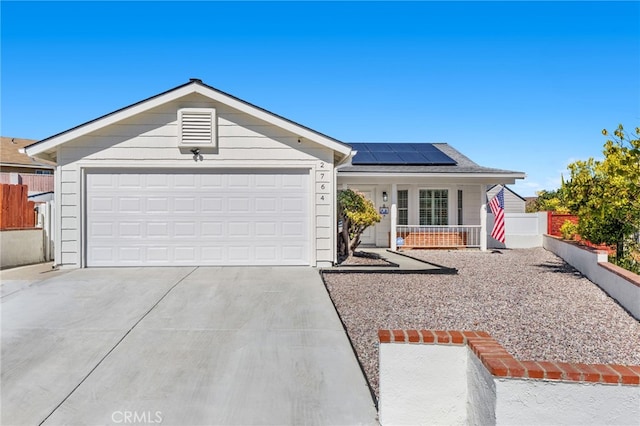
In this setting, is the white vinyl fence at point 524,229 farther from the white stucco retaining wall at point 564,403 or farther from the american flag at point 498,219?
the white stucco retaining wall at point 564,403

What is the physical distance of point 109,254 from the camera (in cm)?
919

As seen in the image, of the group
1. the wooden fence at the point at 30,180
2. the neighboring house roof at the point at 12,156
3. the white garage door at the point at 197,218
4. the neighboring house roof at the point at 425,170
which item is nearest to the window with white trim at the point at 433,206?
the neighboring house roof at the point at 425,170

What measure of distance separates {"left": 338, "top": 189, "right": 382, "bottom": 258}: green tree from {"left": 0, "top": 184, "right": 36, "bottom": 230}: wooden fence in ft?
27.3

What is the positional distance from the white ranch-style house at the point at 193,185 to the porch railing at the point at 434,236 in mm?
5983

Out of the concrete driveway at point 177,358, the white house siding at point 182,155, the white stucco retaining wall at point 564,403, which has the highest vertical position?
the white house siding at point 182,155

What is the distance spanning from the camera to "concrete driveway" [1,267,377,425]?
3.14m

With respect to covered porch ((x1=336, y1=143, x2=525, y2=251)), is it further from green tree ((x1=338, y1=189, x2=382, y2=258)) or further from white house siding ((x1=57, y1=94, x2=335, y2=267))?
white house siding ((x1=57, y1=94, x2=335, y2=267))

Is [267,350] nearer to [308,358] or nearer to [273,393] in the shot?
[308,358]

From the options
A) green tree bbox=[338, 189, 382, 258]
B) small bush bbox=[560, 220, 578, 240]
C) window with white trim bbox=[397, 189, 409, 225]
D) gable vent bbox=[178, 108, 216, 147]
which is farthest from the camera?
window with white trim bbox=[397, 189, 409, 225]

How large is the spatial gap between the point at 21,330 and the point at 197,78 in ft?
20.8

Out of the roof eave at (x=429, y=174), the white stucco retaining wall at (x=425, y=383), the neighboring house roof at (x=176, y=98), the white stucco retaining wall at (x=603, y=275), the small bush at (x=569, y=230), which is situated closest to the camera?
the white stucco retaining wall at (x=425, y=383)

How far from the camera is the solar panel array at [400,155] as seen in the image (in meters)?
14.8

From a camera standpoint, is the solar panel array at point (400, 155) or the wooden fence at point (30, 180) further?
the wooden fence at point (30, 180)

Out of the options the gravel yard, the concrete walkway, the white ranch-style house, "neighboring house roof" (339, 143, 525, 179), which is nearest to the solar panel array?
"neighboring house roof" (339, 143, 525, 179)
